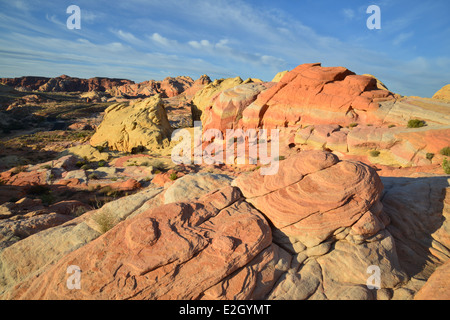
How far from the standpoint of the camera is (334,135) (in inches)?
A: 857

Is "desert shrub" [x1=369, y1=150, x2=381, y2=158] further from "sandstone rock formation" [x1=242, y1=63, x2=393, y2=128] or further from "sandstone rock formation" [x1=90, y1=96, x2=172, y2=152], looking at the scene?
"sandstone rock formation" [x1=90, y1=96, x2=172, y2=152]

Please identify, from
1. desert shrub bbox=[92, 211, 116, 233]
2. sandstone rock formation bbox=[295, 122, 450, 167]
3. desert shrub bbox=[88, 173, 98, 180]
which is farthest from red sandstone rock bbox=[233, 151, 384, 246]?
desert shrub bbox=[88, 173, 98, 180]

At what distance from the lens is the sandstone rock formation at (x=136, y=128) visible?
2998 centimetres

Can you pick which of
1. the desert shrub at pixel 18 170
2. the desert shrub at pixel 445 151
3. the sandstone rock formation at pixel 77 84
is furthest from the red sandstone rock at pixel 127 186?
the sandstone rock formation at pixel 77 84

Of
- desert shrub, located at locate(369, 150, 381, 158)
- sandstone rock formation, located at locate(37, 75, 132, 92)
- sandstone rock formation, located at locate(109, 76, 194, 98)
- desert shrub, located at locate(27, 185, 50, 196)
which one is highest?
sandstone rock formation, located at locate(37, 75, 132, 92)

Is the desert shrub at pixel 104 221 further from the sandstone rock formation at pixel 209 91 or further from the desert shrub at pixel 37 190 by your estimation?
the sandstone rock formation at pixel 209 91

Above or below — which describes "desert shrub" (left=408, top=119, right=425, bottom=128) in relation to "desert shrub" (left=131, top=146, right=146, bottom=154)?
above

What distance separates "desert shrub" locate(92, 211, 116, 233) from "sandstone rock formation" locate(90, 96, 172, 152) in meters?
23.4

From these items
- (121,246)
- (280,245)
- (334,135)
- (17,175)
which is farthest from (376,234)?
(17,175)

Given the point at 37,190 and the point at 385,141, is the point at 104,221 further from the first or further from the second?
the point at 385,141

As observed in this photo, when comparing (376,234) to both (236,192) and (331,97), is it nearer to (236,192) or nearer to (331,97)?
(236,192)

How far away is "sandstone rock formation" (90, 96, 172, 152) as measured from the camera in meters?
30.0

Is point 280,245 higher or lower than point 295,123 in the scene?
lower
